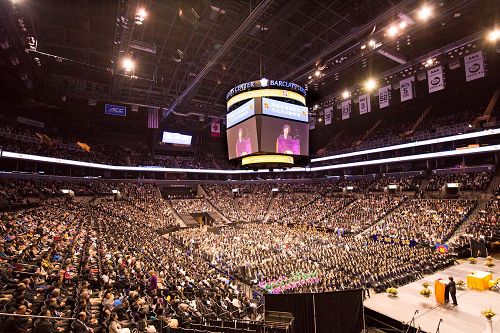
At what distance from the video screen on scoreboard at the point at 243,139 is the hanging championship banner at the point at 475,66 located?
19265 millimetres

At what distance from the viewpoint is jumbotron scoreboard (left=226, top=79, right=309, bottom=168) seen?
14.2 m

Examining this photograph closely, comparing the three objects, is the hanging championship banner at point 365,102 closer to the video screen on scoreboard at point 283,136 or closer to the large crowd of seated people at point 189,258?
the large crowd of seated people at point 189,258

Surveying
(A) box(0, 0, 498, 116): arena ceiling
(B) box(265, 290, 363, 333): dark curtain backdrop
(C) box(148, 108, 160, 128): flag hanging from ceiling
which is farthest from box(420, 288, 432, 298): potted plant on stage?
(C) box(148, 108, 160, 128): flag hanging from ceiling

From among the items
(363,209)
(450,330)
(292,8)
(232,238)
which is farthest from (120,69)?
(363,209)

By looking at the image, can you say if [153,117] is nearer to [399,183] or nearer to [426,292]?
[399,183]

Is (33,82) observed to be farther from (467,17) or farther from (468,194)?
(468,194)

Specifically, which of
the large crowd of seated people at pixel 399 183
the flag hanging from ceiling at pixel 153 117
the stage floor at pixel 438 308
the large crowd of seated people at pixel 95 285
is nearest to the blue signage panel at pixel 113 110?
the flag hanging from ceiling at pixel 153 117

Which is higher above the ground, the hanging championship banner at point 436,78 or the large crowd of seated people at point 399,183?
the hanging championship banner at point 436,78

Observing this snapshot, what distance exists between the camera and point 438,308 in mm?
10836

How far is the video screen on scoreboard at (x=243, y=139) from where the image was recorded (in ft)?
46.7

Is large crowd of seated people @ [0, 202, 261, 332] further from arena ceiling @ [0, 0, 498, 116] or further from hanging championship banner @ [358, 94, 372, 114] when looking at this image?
hanging championship banner @ [358, 94, 372, 114]

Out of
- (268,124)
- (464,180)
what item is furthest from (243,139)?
(464,180)

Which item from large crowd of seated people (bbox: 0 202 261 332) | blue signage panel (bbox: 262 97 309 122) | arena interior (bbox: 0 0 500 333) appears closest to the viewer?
large crowd of seated people (bbox: 0 202 261 332)

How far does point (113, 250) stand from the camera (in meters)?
13.9
